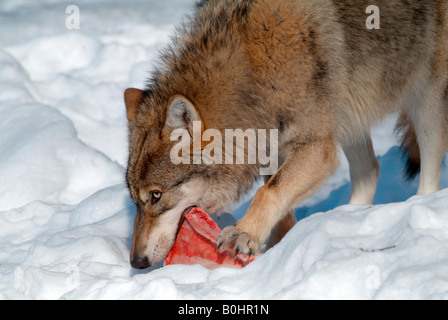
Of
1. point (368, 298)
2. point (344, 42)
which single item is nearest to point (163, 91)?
point (344, 42)

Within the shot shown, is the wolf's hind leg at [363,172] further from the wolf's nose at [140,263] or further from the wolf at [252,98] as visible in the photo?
the wolf's nose at [140,263]

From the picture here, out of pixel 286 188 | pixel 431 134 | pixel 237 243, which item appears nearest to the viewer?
pixel 237 243

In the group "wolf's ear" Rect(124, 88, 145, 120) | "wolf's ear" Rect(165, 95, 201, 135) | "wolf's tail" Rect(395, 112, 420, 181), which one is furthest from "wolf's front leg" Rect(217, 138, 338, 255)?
"wolf's tail" Rect(395, 112, 420, 181)

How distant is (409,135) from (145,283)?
271 cm

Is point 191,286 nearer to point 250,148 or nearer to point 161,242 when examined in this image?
point 161,242

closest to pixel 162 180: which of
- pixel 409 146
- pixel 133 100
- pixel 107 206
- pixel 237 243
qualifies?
pixel 237 243

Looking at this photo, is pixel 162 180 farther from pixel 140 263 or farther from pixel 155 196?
pixel 140 263

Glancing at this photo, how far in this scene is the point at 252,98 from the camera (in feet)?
10.3

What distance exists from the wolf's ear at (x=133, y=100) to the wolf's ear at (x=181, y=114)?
470 mm

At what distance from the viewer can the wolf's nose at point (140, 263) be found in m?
3.07

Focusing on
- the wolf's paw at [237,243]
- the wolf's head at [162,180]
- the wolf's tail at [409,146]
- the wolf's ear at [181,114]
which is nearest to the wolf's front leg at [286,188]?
the wolf's paw at [237,243]

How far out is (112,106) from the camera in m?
6.22

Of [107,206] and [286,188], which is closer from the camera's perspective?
[286,188]

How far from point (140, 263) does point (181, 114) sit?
0.87 meters
